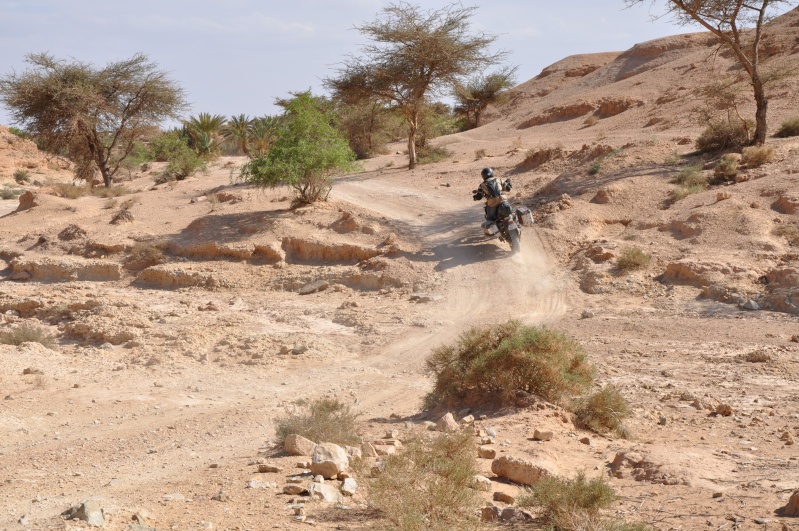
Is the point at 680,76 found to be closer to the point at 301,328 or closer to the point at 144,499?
the point at 301,328

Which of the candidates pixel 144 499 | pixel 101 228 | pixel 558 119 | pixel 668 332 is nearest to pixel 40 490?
pixel 144 499

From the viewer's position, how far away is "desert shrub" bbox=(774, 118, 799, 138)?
16708 mm

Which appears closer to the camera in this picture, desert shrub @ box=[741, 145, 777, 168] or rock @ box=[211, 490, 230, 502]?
rock @ box=[211, 490, 230, 502]

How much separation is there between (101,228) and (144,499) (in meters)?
13.4

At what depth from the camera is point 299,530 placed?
4.28 meters

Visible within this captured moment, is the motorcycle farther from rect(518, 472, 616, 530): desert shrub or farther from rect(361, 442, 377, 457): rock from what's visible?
rect(518, 472, 616, 530): desert shrub

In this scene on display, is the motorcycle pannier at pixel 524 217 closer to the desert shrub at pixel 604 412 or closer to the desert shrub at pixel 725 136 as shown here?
the desert shrub at pixel 725 136

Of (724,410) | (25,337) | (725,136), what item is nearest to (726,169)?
(725,136)

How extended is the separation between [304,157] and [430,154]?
1049 cm

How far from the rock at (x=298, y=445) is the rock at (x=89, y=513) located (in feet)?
5.50

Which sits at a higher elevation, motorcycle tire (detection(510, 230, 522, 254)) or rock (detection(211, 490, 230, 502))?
motorcycle tire (detection(510, 230, 522, 254))

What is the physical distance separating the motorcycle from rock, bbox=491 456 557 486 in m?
8.24

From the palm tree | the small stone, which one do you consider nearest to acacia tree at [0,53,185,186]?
the palm tree

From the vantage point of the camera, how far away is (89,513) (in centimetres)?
421
